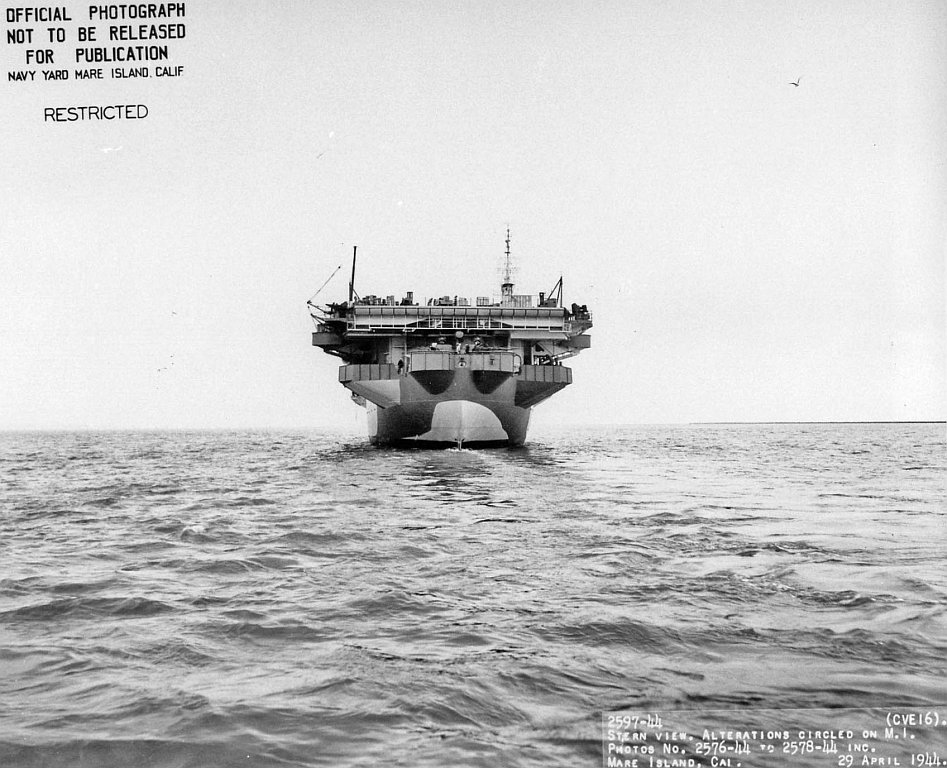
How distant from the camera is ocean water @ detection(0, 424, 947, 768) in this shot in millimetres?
4094

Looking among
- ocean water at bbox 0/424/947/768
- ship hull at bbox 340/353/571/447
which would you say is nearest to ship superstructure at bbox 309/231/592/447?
ship hull at bbox 340/353/571/447

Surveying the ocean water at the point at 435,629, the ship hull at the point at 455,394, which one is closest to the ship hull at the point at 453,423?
the ship hull at the point at 455,394

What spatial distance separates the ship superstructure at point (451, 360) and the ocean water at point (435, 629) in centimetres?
1927

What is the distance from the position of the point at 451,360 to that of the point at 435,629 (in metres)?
26.3

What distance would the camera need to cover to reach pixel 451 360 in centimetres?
3197

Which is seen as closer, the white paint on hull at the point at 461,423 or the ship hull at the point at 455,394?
the ship hull at the point at 455,394

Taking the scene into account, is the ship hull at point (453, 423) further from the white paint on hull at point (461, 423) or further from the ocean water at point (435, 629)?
the ocean water at point (435, 629)

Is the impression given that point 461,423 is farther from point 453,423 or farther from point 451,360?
point 451,360

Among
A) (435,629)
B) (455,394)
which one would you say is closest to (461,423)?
(455,394)

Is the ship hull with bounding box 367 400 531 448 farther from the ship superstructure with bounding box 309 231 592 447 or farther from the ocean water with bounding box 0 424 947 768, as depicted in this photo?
the ocean water with bounding box 0 424 947 768

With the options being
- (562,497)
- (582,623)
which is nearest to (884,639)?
(582,623)

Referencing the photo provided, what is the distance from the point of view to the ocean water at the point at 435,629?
4.09m

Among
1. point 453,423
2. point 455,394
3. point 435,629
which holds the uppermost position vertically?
point 455,394

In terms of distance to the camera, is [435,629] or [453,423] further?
[453,423]
